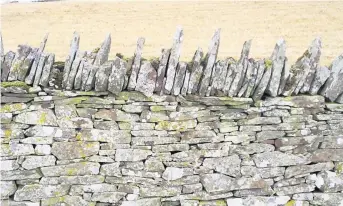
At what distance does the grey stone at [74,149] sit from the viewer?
5363 millimetres

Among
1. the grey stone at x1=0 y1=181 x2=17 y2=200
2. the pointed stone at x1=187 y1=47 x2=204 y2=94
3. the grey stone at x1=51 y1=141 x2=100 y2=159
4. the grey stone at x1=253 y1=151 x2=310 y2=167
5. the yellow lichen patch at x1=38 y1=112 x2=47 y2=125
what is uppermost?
the pointed stone at x1=187 y1=47 x2=204 y2=94

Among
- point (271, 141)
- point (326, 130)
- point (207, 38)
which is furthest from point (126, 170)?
point (207, 38)

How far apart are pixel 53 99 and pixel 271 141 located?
301cm

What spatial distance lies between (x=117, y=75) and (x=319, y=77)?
2.76 metres

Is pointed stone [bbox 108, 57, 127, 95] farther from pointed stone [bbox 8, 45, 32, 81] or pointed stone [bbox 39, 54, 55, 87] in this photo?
pointed stone [bbox 8, 45, 32, 81]

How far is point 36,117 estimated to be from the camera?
527 cm

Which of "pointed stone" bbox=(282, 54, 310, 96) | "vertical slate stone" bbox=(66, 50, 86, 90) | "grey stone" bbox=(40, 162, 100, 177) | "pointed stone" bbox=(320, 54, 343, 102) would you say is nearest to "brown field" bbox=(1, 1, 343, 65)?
"pointed stone" bbox=(282, 54, 310, 96)

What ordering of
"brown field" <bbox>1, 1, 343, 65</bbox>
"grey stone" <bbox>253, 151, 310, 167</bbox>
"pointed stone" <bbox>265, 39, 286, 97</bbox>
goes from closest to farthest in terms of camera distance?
"pointed stone" <bbox>265, 39, 286, 97</bbox>
"grey stone" <bbox>253, 151, 310, 167</bbox>
"brown field" <bbox>1, 1, 343, 65</bbox>

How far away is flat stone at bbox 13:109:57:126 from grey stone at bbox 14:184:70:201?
0.87 m

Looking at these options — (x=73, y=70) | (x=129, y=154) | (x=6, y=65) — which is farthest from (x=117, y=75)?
(x=6, y=65)

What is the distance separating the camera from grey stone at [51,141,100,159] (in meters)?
5.36

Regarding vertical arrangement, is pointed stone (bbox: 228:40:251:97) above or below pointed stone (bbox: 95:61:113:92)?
above

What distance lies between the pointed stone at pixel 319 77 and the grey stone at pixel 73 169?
10.3ft

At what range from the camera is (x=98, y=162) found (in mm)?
5480
